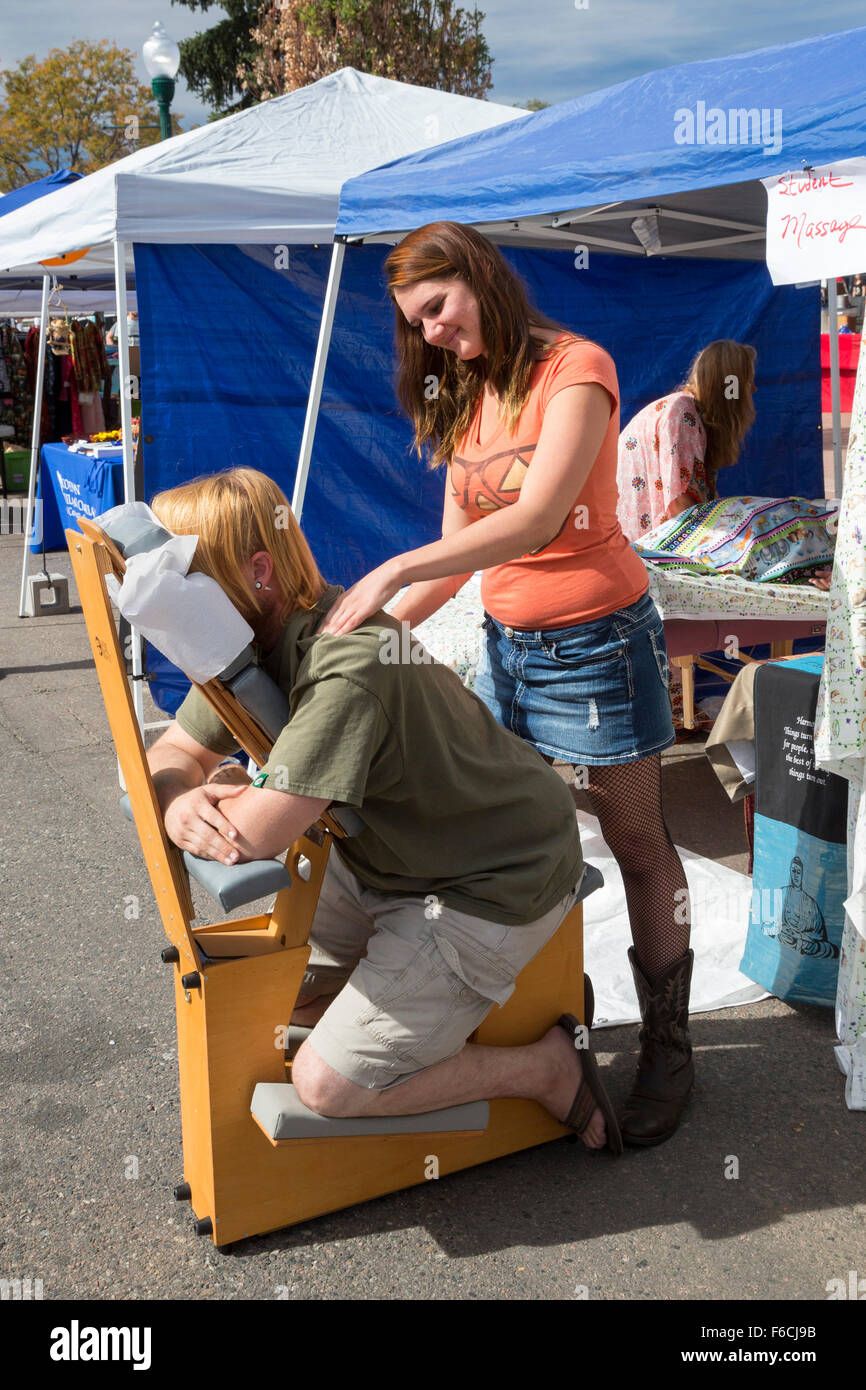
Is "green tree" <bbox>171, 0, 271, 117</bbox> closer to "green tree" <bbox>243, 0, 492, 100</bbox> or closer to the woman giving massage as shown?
"green tree" <bbox>243, 0, 492, 100</bbox>

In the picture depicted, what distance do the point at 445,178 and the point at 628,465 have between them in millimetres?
1366

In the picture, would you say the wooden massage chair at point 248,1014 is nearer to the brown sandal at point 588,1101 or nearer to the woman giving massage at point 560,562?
the brown sandal at point 588,1101

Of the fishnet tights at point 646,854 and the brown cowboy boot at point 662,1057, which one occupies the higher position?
the fishnet tights at point 646,854

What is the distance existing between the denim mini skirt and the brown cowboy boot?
0.44 metres

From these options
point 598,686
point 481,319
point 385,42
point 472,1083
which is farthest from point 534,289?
point 385,42

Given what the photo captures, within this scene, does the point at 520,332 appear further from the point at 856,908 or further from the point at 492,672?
the point at 856,908

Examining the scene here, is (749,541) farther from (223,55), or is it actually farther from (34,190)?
(223,55)

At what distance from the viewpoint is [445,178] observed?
11.8ft

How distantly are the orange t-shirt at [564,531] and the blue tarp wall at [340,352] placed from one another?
100.0 inches

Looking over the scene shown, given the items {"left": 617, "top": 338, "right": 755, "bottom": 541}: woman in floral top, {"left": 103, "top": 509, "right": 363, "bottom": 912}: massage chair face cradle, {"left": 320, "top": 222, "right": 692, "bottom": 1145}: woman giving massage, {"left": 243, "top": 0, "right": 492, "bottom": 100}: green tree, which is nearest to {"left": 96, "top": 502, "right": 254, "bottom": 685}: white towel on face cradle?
{"left": 103, "top": 509, "right": 363, "bottom": 912}: massage chair face cradle

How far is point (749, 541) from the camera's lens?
3.98 meters

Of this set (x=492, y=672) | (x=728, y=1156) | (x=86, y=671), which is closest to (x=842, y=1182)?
(x=728, y=1156)

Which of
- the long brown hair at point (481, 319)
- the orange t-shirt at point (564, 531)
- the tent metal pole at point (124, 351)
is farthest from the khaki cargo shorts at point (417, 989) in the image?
the tent metal pole at point (124, 351)

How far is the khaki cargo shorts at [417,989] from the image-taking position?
6.37 feet
